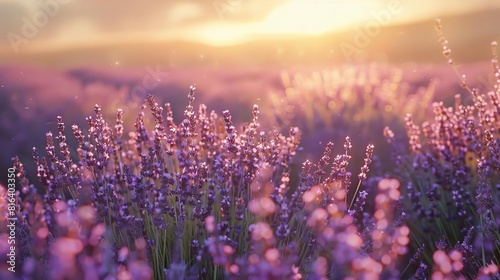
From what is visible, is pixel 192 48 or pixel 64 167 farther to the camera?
pixel 192 48

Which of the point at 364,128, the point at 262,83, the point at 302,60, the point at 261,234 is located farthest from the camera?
the point at 302,60

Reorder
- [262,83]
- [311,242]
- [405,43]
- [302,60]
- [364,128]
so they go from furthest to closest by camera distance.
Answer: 1. [405,43]
2. [302,60]
3. [262,83]
4. [364,128]
5. [311,242]

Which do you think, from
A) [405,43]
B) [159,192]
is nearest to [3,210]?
[159,192]

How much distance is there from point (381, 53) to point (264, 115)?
8526mm

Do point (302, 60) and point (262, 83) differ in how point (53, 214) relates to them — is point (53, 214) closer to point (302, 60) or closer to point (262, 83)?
point (262, 83)

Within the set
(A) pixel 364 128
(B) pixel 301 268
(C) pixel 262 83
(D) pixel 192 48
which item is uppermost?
(D) pixel 192 48

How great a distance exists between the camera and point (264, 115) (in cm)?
579

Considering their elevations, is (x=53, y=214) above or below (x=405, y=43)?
below

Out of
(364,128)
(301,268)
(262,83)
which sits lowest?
(301,268)

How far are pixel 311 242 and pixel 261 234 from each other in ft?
3.74

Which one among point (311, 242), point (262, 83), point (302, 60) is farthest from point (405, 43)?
point (311, 242)


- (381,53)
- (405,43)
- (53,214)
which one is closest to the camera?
(53,214)

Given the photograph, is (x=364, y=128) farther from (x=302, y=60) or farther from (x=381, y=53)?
(x=381, y=53)

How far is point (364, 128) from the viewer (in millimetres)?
5598
